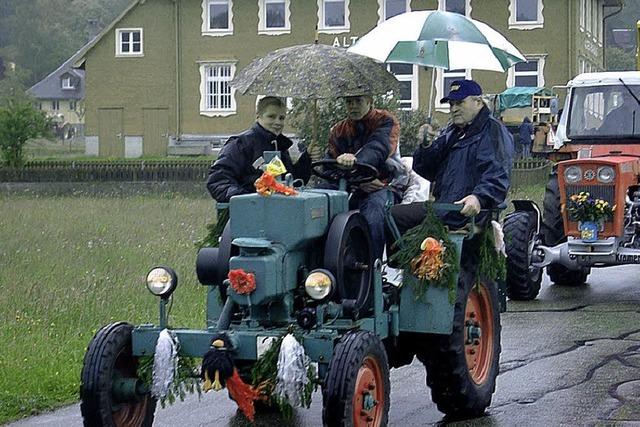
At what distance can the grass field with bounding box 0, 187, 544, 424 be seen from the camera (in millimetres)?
9438

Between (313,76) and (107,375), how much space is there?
226 centimetres

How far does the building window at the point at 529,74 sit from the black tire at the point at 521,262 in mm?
37175

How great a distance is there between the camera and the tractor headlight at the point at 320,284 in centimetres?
669

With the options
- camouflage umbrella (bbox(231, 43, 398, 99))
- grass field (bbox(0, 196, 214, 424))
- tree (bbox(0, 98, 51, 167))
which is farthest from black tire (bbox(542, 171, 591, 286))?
tree (bbox(0, 98, 51, 167))

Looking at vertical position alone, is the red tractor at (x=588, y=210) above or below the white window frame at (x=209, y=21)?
below

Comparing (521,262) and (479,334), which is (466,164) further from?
(521,262)

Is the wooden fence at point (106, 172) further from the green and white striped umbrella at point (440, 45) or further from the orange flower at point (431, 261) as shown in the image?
the orange flower at point (431, 261)

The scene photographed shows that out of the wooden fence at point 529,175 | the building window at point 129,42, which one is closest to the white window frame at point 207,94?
the building window at point 129,42

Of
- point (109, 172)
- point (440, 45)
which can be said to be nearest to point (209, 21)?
point (109, 172)

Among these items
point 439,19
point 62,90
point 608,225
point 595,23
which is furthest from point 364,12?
point 62,90

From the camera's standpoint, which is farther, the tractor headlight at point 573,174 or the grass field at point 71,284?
the tractor headlight at point 573,174

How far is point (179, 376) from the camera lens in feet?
22.5

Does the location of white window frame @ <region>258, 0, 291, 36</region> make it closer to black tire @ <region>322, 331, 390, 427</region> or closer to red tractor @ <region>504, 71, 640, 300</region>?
red tractor @ <region>504, 71, 640, 300</region>

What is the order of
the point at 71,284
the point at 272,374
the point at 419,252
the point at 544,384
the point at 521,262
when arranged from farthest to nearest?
the point at 71,284
the point at 521,262
the point at 544,384
the point at 419,252
the point at 272,374
